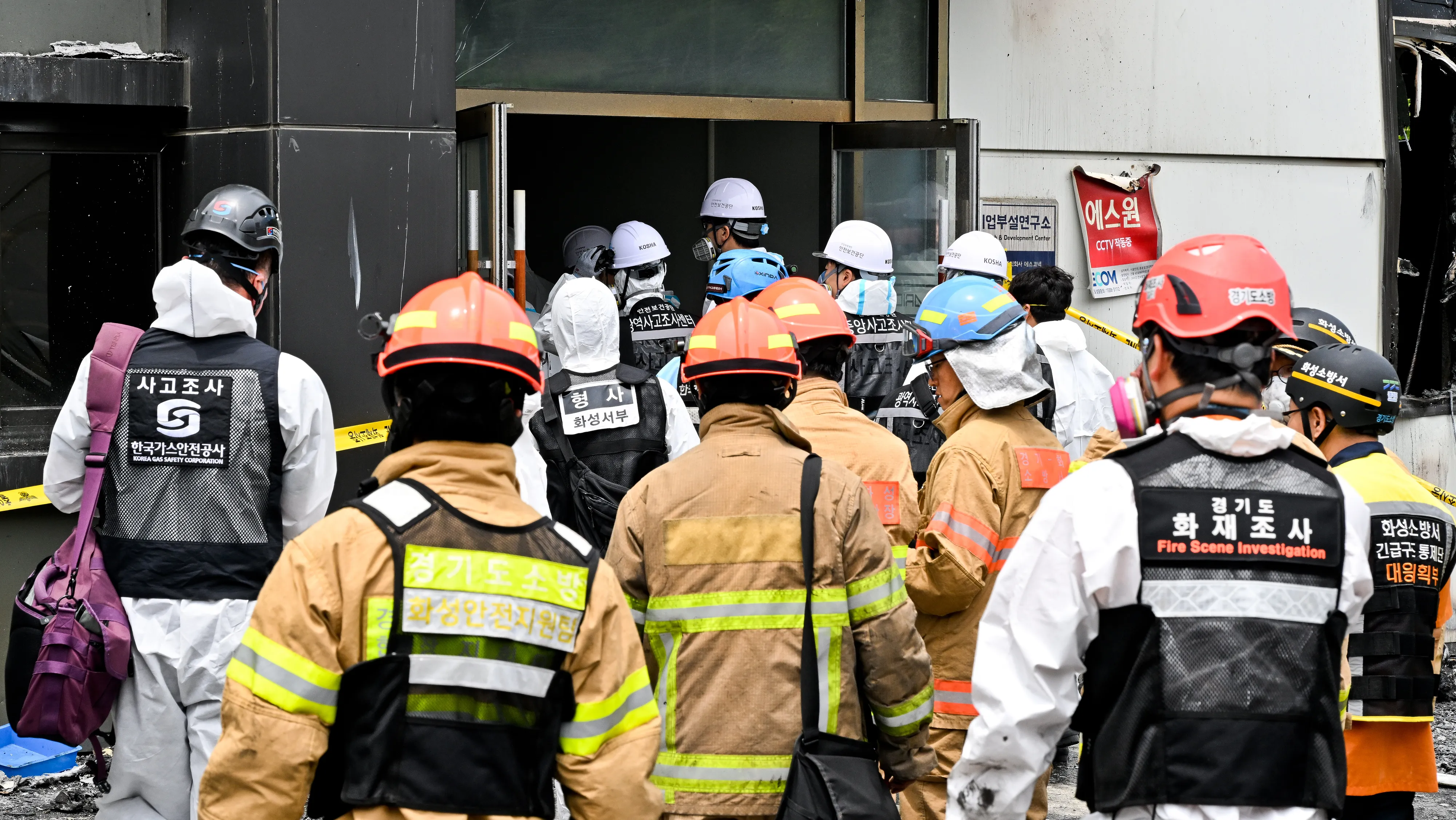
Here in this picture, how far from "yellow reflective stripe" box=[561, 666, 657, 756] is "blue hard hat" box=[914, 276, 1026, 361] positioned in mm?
2461

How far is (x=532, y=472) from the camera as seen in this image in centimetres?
522

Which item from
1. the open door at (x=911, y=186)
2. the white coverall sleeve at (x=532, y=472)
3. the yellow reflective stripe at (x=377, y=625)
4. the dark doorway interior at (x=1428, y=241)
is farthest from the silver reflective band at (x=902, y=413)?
the dark doorway interior at (x=1428, y=241)

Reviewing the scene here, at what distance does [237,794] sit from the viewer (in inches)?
96.7

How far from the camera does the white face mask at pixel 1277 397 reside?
6.63 metres

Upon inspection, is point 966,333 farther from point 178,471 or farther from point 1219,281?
point 178,471

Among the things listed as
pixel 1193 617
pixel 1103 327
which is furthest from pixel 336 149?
pixel 1103 327

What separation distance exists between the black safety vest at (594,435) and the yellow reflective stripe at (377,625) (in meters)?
2.90

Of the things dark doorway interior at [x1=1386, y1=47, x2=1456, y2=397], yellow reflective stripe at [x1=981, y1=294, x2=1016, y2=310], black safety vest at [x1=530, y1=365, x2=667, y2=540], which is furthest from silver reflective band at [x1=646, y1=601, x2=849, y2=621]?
dark doorway interior at [x1=1386, y1=47, x2=1456, y2=397]

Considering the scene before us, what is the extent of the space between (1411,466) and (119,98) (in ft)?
28.9

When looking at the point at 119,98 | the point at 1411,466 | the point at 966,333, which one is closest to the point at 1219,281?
the point at 966,333

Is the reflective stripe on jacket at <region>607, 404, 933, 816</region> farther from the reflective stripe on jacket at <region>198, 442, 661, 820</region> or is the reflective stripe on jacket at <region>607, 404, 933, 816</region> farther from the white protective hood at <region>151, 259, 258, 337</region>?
the white protective hood at <region>151, 259, 258, 337</region>

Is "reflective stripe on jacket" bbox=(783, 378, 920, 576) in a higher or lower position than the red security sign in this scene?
lower

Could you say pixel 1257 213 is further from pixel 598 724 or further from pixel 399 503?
pixel 399 503

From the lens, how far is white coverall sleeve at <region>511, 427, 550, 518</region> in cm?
511
